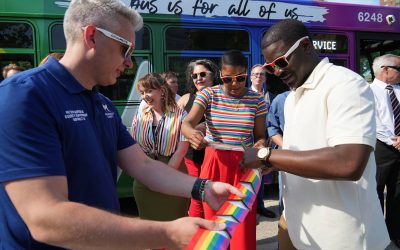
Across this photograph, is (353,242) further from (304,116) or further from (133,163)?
(133,163)

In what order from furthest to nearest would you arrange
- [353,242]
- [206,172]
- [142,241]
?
[206,172]
[353,242]
[142,241]

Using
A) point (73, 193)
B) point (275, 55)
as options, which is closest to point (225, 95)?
point (275, 55)

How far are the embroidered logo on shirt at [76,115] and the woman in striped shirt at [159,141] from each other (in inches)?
85.0

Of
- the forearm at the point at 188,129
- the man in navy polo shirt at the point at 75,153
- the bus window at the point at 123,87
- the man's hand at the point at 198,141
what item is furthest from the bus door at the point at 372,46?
the man in navy polo shirt at the point at 75,153

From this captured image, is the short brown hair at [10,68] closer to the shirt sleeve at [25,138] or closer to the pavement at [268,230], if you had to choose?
the pavement at [268,230]

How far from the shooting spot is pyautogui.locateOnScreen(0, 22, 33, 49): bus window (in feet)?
16.3

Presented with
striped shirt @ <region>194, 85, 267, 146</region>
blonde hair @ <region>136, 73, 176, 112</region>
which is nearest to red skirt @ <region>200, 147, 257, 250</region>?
striped shirt @ <region>194, 85, 267, 146</region>

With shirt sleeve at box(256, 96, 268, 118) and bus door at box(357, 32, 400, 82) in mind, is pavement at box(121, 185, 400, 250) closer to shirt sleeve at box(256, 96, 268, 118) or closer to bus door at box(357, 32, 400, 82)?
shirt sleeve at box(256, 96, 268, 118)

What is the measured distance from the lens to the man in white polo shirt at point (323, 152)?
1633 millimetres

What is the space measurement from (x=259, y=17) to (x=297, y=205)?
477cm

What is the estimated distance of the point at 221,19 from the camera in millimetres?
5934

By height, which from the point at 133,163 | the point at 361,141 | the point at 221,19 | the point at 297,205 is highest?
the point at 221,19

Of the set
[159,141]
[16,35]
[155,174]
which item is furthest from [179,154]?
[16,35]

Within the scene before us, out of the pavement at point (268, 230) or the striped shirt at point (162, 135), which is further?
the pavement at point (268, 230)
